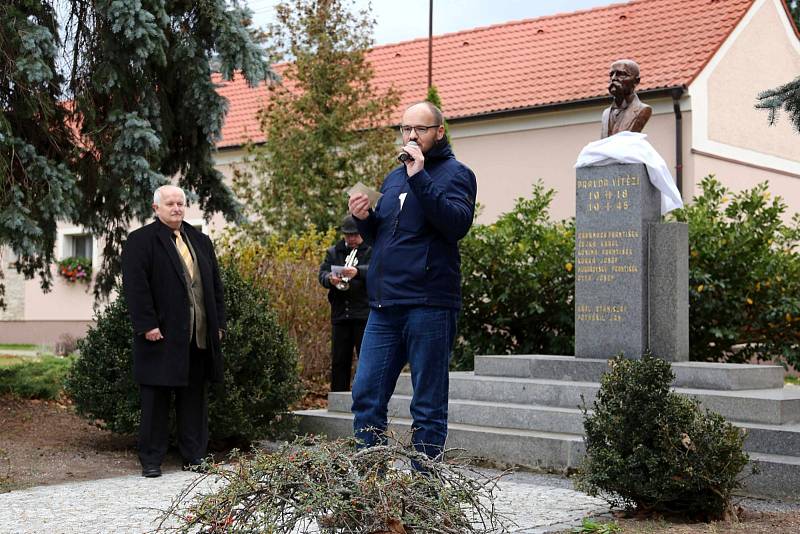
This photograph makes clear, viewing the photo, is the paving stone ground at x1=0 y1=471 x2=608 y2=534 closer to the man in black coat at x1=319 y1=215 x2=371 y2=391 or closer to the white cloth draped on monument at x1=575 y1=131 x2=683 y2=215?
the man in black coat at x1=319 y1=215 x2=371 y2=391

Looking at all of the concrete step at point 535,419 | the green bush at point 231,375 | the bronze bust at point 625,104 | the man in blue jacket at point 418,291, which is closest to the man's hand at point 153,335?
the green bush at point 231,375

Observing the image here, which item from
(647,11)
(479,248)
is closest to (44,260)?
(479,248)

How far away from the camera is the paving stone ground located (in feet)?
18.7

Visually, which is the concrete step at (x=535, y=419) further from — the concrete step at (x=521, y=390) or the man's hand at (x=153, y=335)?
the man's hand at (x=153, y=335)

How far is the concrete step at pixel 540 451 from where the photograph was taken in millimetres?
6902

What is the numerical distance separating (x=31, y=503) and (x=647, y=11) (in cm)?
1972

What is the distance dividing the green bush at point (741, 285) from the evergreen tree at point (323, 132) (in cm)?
846

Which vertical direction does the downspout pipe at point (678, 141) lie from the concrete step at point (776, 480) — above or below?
above

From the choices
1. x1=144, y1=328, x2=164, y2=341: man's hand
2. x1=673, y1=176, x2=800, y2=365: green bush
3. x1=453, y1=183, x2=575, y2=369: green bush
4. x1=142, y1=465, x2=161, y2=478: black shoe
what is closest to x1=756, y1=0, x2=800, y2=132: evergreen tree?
x1=144, y1=328, x2=164, y2=341: man's hand

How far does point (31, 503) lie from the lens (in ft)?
21.1

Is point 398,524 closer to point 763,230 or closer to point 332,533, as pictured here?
point 332,533

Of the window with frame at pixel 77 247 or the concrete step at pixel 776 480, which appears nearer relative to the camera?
the concrete step at pixel 776 480

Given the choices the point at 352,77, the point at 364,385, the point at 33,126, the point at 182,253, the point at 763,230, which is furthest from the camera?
the point at 352,77

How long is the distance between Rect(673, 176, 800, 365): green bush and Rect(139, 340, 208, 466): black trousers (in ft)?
20.1
